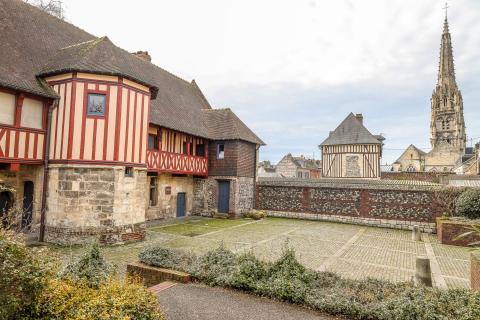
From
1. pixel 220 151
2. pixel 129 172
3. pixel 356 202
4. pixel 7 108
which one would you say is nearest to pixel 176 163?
pixel 220 151

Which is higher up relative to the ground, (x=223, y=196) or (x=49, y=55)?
(x=49, y=55)

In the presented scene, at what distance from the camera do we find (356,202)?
1670cm

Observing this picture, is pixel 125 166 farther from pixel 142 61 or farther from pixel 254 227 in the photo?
pixel 142 61

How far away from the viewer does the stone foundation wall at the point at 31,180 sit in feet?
33.0

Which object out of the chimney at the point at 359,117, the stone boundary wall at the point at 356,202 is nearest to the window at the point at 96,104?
the stone boundary wall at the point at 356,202

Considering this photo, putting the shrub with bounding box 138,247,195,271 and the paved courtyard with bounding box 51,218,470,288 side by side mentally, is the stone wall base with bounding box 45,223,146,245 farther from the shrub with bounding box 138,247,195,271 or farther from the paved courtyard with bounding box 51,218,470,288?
the shrub with bounding box 138,247,195,271

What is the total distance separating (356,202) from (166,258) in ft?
42.9

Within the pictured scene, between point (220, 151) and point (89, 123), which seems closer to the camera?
point (89, 123)

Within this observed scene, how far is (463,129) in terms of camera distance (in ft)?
168

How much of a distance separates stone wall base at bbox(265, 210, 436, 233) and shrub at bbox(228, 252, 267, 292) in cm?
1244

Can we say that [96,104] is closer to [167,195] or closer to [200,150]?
[167,195]

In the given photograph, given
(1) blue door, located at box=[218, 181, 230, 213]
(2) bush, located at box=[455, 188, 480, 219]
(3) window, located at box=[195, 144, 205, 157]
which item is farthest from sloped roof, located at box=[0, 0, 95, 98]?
(2) bush, located at box=[455, 188, 480, 219]

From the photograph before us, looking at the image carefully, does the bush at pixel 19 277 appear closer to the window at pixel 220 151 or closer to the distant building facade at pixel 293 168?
the window at pixel 220 151

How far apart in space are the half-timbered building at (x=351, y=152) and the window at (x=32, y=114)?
81.7 ft
